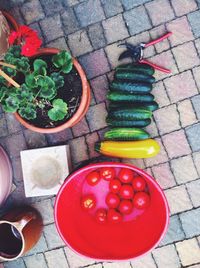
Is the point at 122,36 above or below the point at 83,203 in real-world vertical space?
above

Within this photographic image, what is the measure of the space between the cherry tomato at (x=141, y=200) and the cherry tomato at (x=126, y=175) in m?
0.11

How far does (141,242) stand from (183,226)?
1.31ft

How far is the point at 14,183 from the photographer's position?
10.0 feet

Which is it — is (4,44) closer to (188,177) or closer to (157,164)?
(157,164)

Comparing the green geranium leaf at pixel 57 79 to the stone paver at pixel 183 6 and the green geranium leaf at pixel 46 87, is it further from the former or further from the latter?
the stone paver at pixel 183 6

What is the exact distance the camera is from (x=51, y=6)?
305 centimetres

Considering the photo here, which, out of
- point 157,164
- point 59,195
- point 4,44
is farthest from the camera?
point 157,164

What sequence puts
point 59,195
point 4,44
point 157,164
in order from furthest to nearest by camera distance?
point 157,164, point 4,44, point 59,195

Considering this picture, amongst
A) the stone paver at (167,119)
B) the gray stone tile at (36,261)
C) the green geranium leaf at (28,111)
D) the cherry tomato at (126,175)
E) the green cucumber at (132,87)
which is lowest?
the gray stone tile at (36,261)

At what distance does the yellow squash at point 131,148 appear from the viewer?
2734 mm

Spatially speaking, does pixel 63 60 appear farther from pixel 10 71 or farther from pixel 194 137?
pixel 194 137

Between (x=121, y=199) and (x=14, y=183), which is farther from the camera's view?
(x=14, y=183)

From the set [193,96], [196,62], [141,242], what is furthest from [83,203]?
[196,62]

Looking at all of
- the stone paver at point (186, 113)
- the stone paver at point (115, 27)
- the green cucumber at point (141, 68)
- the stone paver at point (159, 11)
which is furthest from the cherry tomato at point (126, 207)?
the stone paver at point (159, 11)
